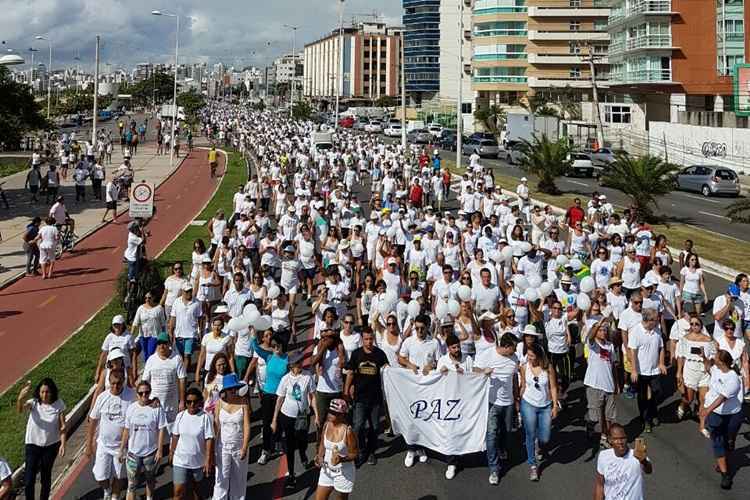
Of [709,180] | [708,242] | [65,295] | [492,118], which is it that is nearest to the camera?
[65,295]

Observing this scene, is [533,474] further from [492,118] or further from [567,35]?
[567,35]

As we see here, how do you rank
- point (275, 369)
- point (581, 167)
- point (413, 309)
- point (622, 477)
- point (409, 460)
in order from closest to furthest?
point (622, 477)
point (275, 369)
point (409, 460)
point (413, 309)
point (581, 167)

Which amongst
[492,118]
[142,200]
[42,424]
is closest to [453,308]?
[42,424]

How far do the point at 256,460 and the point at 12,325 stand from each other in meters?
8.52

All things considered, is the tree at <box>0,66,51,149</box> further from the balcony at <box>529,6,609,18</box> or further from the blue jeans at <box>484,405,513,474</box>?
the balcony at <box>529,6,609,18</box>

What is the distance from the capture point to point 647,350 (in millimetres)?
9789

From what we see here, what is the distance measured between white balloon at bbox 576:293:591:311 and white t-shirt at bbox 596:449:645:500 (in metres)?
4.82

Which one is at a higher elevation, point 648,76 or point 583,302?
point 648,76

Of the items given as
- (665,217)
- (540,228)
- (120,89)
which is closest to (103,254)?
(540,228)

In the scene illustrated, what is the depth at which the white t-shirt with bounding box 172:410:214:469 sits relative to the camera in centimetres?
735

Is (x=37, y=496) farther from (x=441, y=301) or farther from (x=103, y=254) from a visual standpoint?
(x=103, y=254)

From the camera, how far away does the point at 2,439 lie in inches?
387

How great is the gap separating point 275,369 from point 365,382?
3.21 ft

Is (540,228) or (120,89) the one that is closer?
(540,228)
